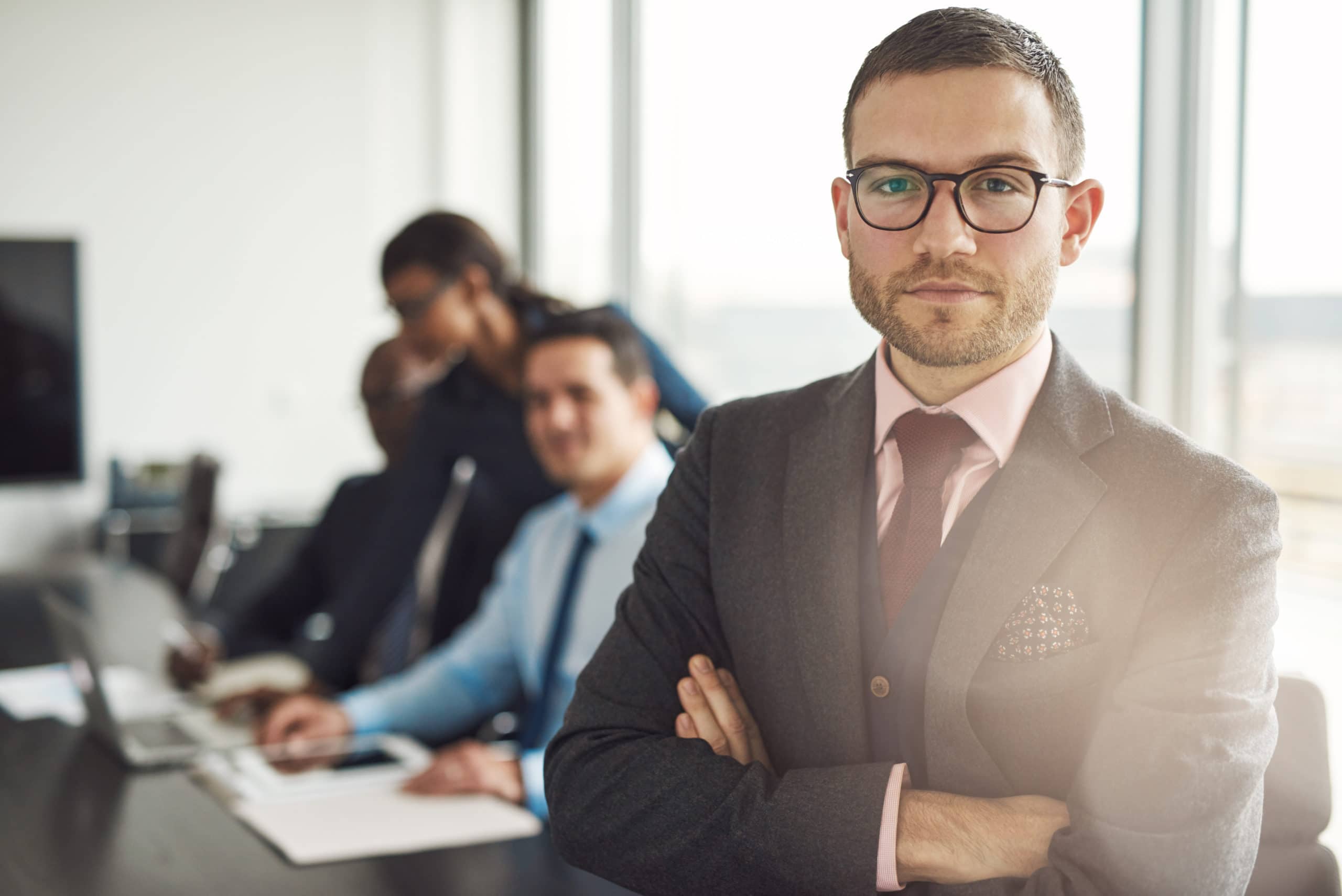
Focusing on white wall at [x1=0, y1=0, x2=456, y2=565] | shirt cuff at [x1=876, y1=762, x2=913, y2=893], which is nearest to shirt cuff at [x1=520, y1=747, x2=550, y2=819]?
shirt cuff at [x1=876, y1=762, x2=913, y2=893]

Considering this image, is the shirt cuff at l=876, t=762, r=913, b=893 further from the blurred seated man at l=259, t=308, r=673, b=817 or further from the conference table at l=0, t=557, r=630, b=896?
the blurred seated man at l=259, t=308, r=673, b=817

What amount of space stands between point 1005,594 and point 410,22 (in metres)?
5.23

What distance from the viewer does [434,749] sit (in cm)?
256

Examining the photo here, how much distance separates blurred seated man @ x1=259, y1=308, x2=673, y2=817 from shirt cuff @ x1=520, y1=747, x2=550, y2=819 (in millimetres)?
211

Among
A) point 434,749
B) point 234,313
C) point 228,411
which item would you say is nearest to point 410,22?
point 234,313

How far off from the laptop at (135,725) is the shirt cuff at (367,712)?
0.62ft

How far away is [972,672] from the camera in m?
1.13

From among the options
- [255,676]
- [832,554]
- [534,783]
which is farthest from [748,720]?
[255,676]

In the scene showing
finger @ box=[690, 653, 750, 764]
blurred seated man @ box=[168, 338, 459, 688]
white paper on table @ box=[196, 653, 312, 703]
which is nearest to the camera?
finger @ box=[690, 653, 750, 764]

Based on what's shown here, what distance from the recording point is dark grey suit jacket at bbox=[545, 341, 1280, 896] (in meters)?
1.05

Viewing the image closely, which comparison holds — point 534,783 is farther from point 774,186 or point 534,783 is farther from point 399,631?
point 774,186

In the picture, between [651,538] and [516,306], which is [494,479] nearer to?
[516,306]

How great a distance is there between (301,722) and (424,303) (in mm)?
1028

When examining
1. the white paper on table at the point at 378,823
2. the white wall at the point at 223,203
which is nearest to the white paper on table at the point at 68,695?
the white paper on table at the point at 378,823
